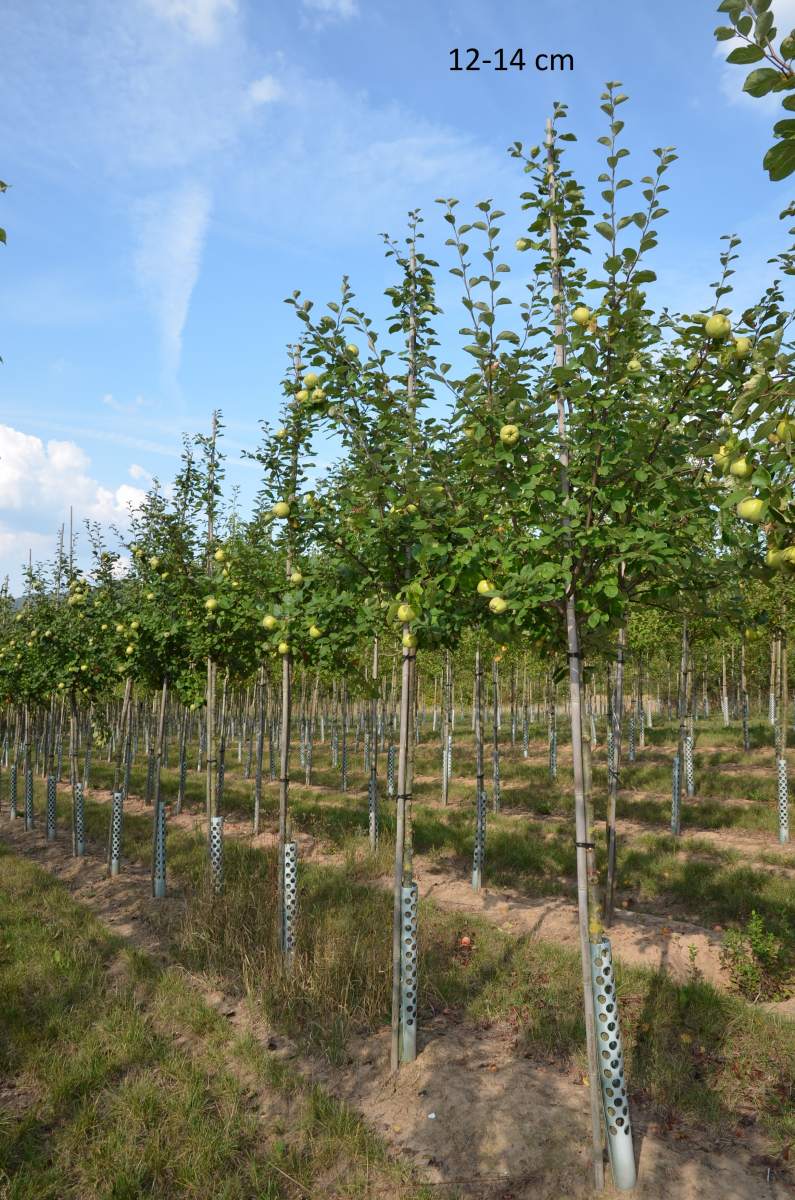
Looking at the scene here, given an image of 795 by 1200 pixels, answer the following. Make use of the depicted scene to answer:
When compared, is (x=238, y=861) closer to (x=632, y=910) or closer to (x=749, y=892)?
(x=632, y=910)

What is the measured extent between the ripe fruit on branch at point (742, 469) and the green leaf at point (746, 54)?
3.04ft

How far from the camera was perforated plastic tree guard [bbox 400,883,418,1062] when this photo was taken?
527 cm

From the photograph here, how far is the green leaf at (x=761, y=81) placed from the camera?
1.63m

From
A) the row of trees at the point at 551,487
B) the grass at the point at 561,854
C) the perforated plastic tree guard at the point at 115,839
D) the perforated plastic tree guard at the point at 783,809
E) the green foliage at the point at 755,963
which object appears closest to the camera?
the row of trees at the point at 551,487

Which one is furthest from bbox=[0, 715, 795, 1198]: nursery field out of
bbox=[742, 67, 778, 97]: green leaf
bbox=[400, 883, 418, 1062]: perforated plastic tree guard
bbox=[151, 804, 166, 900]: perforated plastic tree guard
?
bbox=[742, 67, 778, 97]: green leaf

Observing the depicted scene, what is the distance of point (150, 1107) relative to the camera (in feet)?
15.4

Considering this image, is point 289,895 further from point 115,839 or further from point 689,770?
point 689,770

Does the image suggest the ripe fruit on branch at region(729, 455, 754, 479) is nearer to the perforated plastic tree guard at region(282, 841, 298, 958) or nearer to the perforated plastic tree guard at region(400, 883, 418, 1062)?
the perforated plastic tree guard at region(400, 883, 418, 1062)

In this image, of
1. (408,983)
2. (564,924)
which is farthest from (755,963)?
(408,983)

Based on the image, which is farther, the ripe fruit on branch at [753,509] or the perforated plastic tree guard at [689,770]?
the perforated plastic tree guard at [689,770]

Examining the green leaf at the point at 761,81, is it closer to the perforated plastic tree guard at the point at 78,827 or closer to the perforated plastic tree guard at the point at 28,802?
the perforated plastic tree guard at the point at 78,827

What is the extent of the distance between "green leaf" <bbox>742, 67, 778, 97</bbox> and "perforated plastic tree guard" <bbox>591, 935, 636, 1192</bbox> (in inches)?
153

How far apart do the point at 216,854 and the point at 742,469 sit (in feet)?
29.1

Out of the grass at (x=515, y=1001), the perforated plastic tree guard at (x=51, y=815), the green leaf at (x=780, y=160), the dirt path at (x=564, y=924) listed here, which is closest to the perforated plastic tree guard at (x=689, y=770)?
the dirt path at (x=564, y=924)
